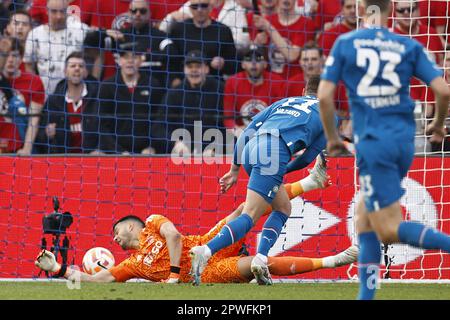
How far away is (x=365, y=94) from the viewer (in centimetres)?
607

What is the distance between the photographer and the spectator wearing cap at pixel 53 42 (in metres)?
11.8

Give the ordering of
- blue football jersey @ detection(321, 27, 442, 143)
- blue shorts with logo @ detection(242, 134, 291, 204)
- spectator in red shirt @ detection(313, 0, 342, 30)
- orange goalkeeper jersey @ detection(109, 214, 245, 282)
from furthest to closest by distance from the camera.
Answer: spectator in red shirt @ detection(313, 0, 342, 30), orange goalkeeper jersey @ detection(109, 214, 245, 282), blue shorts with logo @ detection(242, 134, 291, 204), blue football jersey @ detection(321, 27, 442, 143)

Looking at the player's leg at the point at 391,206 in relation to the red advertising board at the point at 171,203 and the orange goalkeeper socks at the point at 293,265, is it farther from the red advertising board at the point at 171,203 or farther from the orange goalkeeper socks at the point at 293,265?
the red advertising board at the point at 171,203

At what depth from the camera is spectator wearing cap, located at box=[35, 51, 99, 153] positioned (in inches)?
439

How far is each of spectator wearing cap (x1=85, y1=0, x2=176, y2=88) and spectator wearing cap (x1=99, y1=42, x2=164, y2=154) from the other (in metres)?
0.10

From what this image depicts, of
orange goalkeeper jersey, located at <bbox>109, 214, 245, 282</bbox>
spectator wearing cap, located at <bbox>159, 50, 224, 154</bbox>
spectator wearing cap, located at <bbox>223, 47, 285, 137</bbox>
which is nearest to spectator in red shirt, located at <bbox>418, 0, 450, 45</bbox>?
spectator wearing cap, located at <bbox>223, 47, 285, 137</bbox>

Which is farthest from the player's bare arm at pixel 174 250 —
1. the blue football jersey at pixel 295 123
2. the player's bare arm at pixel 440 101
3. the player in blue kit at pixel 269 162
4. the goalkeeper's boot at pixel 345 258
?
the player's bare arm at pixel 440 101

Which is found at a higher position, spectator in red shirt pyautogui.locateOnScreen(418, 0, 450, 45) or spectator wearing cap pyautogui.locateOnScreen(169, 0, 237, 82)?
spectator in red shirt pyautogui.locateOnScreen(418, 0, 450, 45)

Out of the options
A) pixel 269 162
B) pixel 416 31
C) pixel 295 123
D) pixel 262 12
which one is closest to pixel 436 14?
pixel 416 31

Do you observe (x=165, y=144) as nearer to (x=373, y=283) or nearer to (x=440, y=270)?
(x=440, y=270)

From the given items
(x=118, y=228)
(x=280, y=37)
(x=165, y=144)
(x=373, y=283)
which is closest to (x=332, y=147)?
(x=373, y=283)

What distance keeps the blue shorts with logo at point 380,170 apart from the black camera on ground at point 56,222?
442 centimetres

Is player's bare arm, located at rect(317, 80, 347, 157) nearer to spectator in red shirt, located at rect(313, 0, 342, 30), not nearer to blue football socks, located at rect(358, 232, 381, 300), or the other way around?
blue football socks, located at rect(358, 232, 381, 300)

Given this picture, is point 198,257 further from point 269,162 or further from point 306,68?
point 306,68
